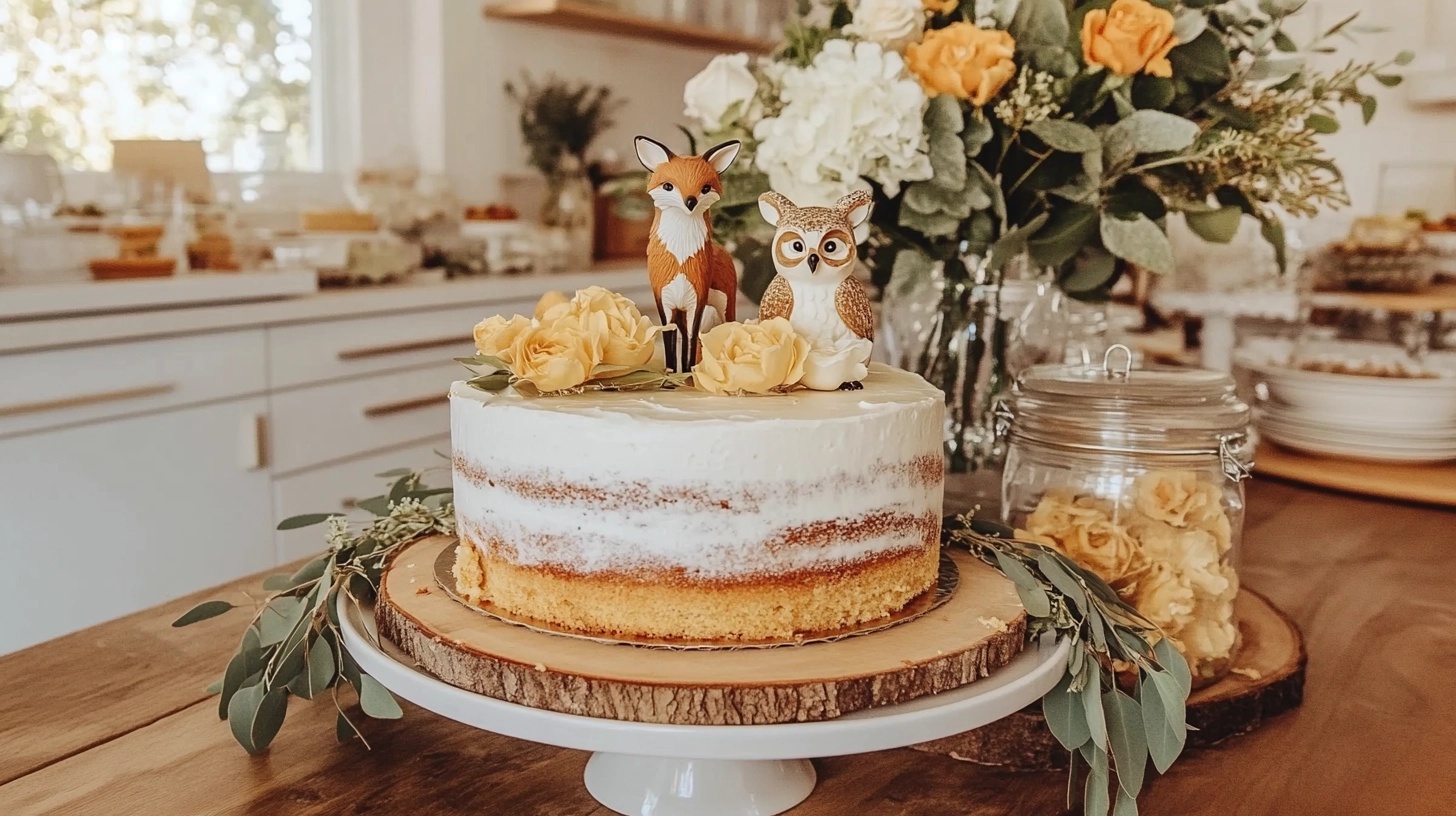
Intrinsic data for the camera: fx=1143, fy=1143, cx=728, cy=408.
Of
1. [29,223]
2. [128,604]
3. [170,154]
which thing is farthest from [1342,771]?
[170,154]

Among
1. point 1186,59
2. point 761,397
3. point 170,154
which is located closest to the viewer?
point 761,397

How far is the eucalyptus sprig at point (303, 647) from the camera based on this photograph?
2.49ft

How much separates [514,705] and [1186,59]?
89 cm

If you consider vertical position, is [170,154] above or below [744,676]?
above

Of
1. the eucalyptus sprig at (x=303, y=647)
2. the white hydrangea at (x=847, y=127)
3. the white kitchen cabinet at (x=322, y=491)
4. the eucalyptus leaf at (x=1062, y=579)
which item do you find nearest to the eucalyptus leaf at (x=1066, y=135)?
the white hydrangea at (x=847, y=127)

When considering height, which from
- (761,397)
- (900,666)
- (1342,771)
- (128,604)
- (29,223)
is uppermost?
→ (29,223)

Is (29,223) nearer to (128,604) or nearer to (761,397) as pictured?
(128,604)

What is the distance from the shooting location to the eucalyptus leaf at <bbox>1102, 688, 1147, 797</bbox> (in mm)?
711

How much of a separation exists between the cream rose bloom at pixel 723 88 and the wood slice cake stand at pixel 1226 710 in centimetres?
66

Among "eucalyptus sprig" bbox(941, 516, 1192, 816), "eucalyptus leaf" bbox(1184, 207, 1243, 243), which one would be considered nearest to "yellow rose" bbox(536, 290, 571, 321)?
"eucalyptus sprig" bbox(941, 516, 1192, 816)

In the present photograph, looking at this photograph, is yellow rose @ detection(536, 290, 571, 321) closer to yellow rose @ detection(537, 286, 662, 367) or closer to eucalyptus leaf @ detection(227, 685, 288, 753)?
yellow rose @ detection(537, 286, 662, 367)

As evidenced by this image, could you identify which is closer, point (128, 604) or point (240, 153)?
point (128, 604)

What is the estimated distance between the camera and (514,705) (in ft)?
2.14

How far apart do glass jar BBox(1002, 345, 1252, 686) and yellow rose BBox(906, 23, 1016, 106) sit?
27cm
